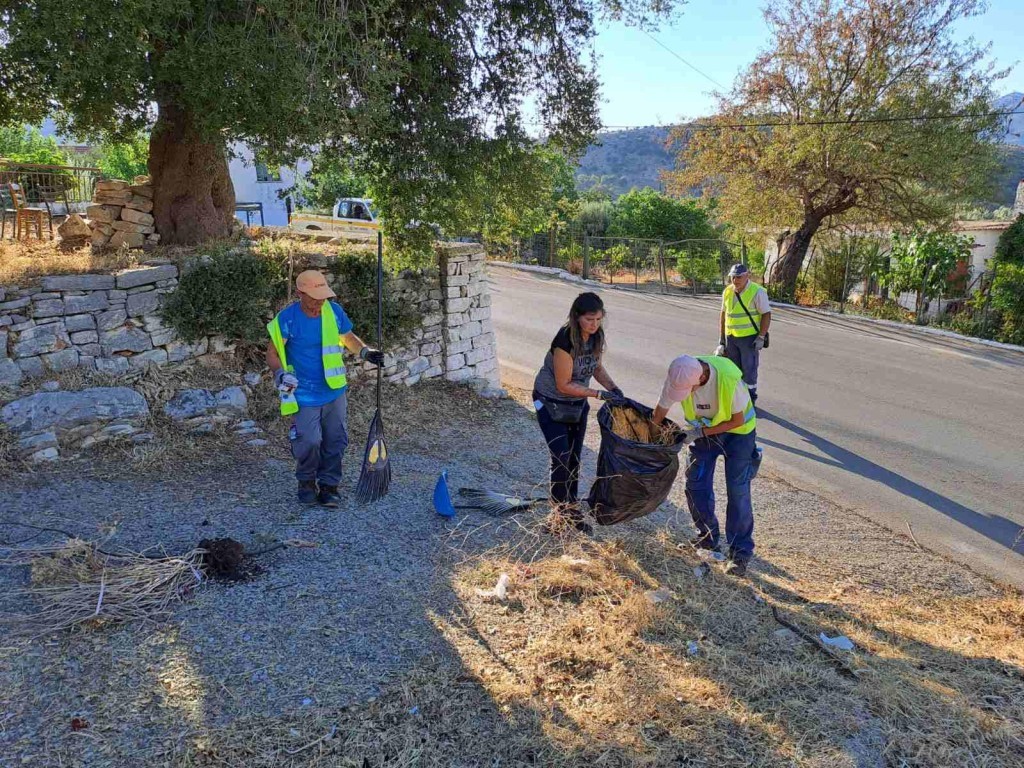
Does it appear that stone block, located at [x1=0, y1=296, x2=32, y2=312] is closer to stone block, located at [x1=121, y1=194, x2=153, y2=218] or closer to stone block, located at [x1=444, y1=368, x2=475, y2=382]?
stone block, located at [x1=121, y1=194, x2=153, y2=218]

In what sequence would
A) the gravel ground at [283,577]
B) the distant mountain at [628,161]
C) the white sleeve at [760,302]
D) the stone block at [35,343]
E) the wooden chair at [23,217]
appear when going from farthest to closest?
the distant mountain at [628,161]
the wooden chair at [23,217]
the white sleeve at [760,302]
the stone block at [35,343]
the gravel ground at [283,577]

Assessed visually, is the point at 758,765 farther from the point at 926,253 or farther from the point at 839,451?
the point at 926,253

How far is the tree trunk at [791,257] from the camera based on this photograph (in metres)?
19.6

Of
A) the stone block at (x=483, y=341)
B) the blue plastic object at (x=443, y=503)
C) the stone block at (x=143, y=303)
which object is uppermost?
the stone block at (x=143, y=303)

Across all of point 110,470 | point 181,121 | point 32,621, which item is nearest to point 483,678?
point 32,621

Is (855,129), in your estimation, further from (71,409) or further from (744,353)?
(71,409)

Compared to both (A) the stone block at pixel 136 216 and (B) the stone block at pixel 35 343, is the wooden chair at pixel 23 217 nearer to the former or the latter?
(A) the stone block at pixel 136 216

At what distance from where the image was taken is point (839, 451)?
7801mm

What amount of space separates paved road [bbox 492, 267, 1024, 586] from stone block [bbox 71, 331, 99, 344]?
5270 millimetres

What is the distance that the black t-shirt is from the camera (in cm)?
483

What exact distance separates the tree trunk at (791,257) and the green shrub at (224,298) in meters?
16.2

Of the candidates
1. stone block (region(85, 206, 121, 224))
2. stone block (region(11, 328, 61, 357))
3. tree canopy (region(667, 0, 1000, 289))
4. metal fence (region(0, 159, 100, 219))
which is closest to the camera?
stone block (region(11, 328, 61, 357))

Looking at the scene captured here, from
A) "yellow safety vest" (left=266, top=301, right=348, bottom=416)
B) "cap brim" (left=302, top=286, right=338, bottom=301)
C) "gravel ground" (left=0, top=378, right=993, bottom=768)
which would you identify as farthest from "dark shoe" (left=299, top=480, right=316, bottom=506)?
"cap brim" (left=302, top=286, right=338, bottom=301)

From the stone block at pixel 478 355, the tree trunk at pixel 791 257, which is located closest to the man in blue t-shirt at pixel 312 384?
the stone block at pixel 478 355
